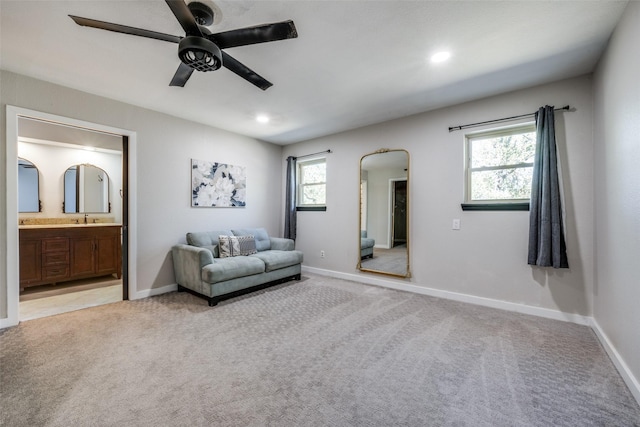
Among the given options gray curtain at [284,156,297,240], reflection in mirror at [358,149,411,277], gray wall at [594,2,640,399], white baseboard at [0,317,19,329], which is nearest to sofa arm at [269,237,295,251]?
gray curtain at [284,156,297,240]

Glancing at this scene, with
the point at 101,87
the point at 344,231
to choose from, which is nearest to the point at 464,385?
the point at 344,231

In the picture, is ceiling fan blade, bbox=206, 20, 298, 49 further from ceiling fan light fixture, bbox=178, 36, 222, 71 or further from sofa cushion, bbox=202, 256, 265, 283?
sofa cushion, bbox=202, 256, 265, 283

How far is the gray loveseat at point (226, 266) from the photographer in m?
3.29

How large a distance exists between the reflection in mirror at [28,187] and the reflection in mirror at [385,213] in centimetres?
533

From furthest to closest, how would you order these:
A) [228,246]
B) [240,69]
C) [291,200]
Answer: [291,200]
[228,246]
[240,69]

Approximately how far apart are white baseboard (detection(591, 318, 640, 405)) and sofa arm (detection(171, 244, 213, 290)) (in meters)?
3.74

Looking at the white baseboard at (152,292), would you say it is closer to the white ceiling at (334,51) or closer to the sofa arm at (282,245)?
the sofa arm at (282,245)

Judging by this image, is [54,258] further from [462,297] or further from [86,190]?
[462,297]

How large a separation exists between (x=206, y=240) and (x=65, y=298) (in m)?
1.90

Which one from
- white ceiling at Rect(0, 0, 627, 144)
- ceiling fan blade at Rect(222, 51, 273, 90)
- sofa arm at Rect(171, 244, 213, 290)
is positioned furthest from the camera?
sofa arm at Rect(171, 244, 213, 290)

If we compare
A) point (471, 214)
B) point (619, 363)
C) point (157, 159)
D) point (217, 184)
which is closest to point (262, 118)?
point (217, 184)

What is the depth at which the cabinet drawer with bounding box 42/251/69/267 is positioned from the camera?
154 inches

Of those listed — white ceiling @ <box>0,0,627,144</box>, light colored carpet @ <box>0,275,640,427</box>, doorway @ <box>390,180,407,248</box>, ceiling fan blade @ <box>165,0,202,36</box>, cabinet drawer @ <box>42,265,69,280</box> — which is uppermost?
white ceiling @ <box>0,0,627,144</box>

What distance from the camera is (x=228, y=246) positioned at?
12.9ft
